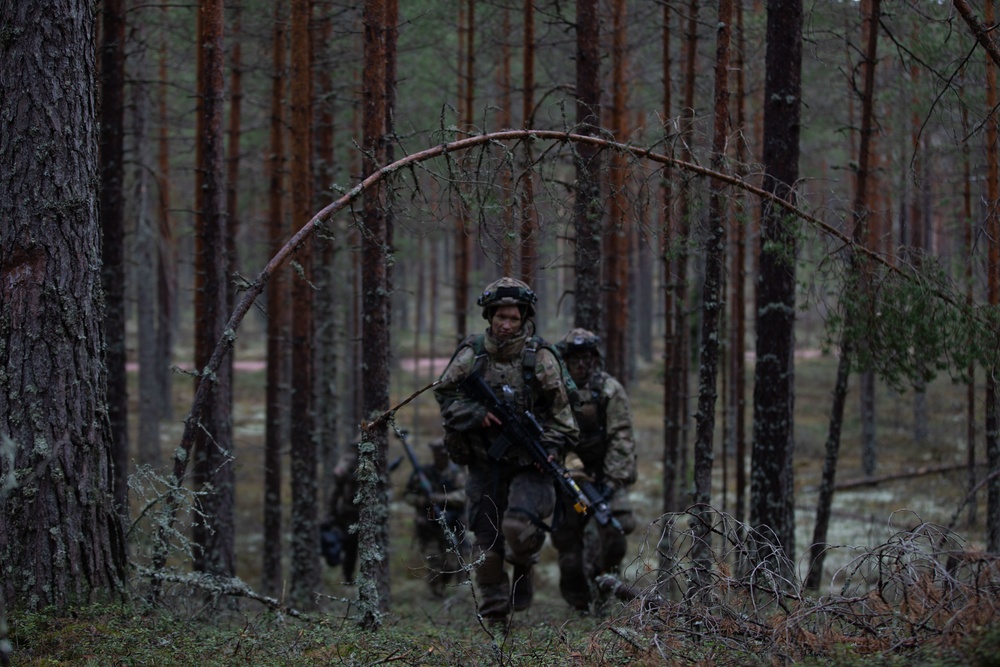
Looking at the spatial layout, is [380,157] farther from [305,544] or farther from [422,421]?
[422,421]

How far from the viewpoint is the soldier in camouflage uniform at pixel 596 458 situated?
7750 millimetres

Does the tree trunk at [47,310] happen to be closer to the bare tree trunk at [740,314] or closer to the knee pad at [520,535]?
the knee pad at [520,535]

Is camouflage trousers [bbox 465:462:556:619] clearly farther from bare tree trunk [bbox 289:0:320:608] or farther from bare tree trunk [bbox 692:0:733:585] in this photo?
bare tree trunk [bbox 289:0:320:608]

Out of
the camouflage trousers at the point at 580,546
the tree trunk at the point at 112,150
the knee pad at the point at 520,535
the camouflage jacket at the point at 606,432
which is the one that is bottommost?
the camouflage trousers at the point at 580,546

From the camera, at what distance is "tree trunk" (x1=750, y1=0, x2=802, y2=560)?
24.8ft

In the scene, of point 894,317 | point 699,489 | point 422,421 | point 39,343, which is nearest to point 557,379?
point 699,489

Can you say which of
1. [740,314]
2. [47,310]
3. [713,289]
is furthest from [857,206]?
[47,310]

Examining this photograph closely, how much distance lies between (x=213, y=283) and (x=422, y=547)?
547 centimetres

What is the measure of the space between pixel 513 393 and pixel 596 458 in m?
1.87

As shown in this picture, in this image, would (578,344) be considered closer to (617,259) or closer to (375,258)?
(375,258)

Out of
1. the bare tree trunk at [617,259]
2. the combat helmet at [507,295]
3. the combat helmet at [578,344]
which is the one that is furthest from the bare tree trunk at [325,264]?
the combat helmet at [507,295]

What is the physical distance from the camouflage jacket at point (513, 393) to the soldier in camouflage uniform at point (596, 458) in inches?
43.6

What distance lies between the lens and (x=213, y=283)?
8.95 metres

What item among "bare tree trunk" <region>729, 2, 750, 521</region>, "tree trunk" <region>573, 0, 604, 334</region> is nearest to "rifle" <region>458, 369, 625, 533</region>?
"tree trunk" <region>573, 0, 604, 334</region>
